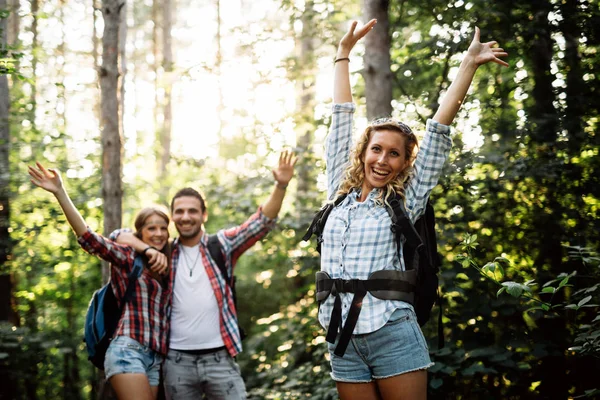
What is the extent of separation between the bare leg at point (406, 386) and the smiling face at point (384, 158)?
2.93ft

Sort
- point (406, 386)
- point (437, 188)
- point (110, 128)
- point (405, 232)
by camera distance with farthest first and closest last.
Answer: point (110, 128), point (437, 188), point (405, 232), point (406, 386)

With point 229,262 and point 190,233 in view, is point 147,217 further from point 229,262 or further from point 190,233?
point 229,262

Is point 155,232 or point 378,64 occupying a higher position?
point 378,64

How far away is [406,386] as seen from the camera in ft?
8.13

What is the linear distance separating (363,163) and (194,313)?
179 cm

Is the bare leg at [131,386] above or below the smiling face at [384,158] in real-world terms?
below

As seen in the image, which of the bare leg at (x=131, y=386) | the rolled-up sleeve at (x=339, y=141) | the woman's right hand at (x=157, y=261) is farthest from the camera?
the woman's right hand at (x=157, y=261)

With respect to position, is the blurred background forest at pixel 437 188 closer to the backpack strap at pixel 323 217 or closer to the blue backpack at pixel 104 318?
the backpack strap at pixel 323 217

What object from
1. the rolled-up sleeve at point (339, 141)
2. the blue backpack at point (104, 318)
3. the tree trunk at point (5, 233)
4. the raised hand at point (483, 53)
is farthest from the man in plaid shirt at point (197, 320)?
the tree trunk at point (5, 233)

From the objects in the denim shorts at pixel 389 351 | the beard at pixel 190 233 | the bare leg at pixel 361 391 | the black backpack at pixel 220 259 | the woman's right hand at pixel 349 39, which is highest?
the woman's right hand at pixel 349 39

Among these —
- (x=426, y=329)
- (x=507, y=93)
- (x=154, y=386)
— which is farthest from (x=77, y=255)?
(x=507, y=93)

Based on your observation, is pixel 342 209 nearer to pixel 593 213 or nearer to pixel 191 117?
pixel 593 213

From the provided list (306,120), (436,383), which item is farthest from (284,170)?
(306,120)

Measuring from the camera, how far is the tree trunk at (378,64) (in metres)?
5.00
